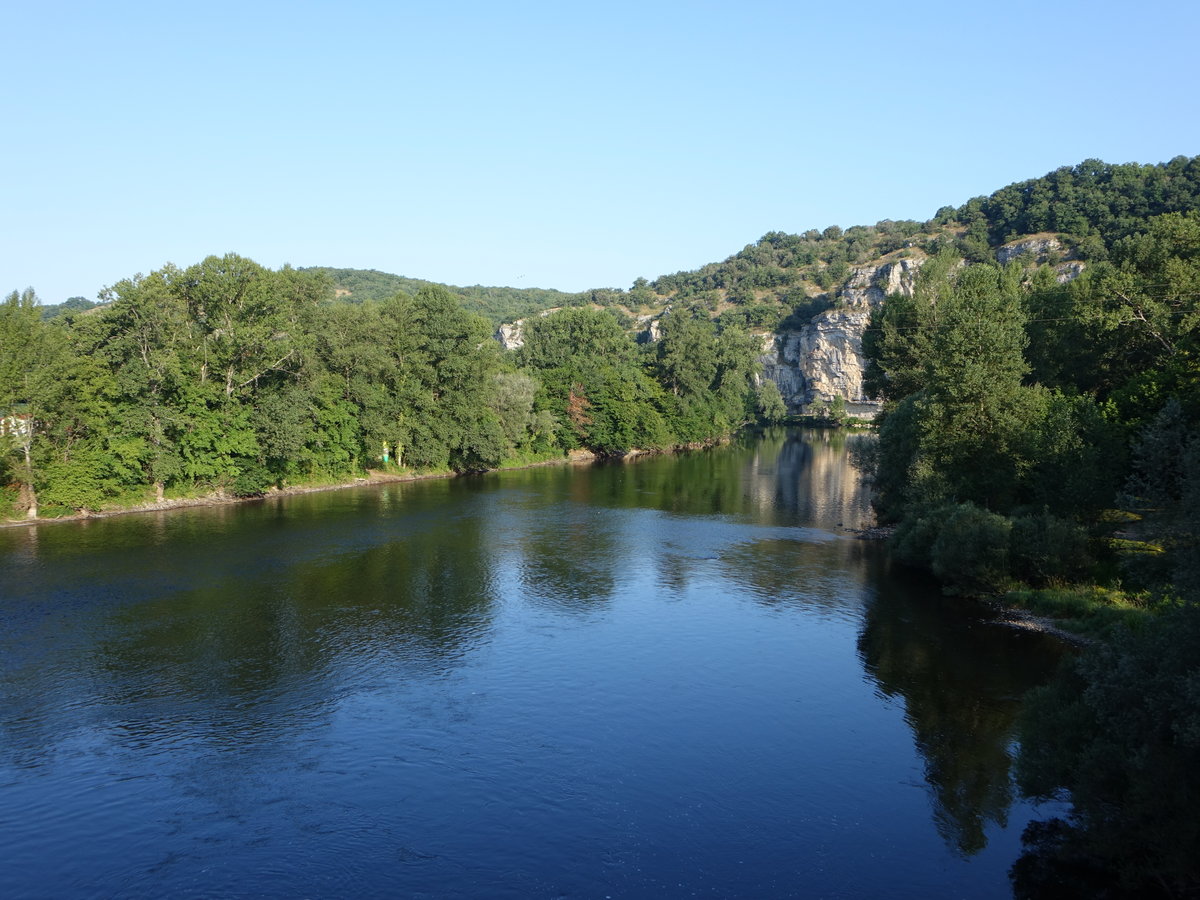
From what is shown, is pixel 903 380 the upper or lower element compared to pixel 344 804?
upper

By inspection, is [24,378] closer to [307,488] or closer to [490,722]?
[307,488]

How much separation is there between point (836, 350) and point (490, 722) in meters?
144

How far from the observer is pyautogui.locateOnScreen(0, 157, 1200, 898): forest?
16.7 m

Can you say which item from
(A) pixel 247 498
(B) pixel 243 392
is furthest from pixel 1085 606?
(B) pixel 243 392

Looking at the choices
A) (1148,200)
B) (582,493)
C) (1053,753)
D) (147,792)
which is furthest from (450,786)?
(1148,200)

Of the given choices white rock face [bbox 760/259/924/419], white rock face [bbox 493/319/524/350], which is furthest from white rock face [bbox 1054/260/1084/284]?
white rock face [bbox 493/319/524/350]

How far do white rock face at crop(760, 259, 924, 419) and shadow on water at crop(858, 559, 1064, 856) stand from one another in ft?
395

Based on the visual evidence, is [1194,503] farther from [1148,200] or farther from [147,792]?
[1148,200]

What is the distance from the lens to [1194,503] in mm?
17094

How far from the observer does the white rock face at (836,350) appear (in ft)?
504

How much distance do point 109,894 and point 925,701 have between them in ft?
73.6

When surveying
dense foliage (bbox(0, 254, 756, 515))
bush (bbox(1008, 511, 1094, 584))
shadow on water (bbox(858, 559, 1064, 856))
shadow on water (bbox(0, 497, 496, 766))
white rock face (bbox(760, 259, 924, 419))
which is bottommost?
shadow on water (bbox(858, 559, 1064, 856))

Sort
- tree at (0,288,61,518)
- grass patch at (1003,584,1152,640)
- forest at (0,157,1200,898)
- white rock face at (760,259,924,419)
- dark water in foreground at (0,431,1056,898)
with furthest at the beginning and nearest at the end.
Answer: white rock face at (760,259,924,419) < tree at (0,288,61,518) < grass patch at (1003,584,1152,640) < dark water in foreground at (0,431,1056,898) < forest at (0,157,1200,898)

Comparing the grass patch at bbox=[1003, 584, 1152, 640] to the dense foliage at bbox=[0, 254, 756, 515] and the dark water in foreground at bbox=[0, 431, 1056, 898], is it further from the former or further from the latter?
the dense foliage at bbox=[0, 254, 756, 515]
